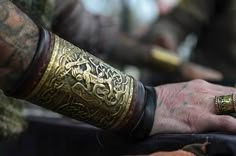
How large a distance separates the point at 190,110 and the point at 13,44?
1.11ft

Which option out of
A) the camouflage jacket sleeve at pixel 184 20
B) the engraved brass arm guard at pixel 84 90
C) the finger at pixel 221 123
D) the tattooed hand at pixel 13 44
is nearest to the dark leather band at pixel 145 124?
the engraved brass arm guard at pixel 84 90

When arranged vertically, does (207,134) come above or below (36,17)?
below

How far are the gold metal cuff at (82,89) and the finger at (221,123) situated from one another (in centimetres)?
15

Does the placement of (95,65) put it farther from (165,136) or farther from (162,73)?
(162,73)

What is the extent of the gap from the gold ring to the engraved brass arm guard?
0.40ft

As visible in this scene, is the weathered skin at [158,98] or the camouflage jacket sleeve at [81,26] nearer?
the weathered skin at [158,98]

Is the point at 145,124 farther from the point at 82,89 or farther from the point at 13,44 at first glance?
the point at 13,44

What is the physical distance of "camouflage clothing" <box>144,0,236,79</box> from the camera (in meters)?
2.81

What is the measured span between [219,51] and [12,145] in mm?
1602

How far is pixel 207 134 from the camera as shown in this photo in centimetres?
112

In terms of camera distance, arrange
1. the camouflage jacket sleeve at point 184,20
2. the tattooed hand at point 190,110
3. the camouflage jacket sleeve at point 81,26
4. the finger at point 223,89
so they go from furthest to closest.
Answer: the camouflage jacket sleeve at point 184,20
the camouflage jacket sleeve at point 81,26
the finger at point 223,89
the tattooed hand at point 190,110

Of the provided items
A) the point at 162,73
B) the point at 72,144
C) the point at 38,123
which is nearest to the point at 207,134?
the point at 72,144

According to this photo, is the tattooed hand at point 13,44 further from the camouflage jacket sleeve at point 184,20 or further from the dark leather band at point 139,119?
the camouflage jacket sleeve at point 184,20

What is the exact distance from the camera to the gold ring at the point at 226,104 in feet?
3.92
